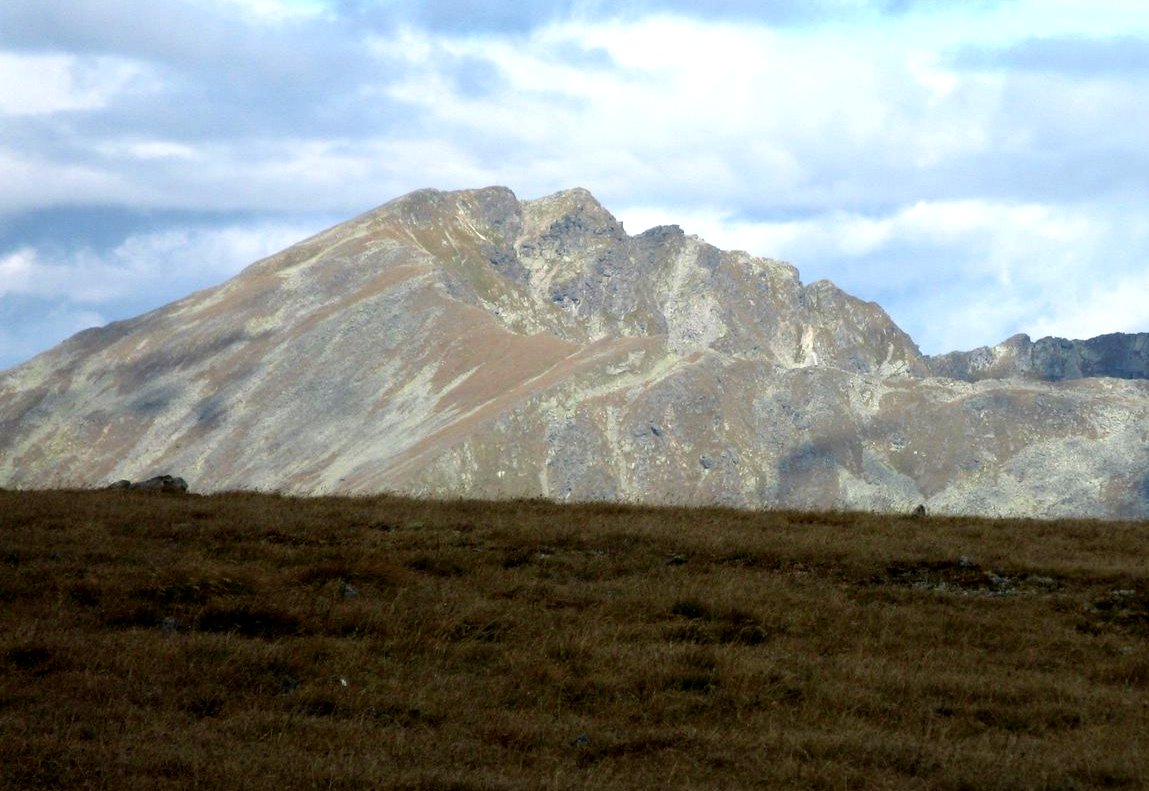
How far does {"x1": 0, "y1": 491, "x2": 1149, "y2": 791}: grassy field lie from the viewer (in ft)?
36.0

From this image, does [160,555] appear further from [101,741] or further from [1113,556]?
[1113,556]

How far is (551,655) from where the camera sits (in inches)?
569

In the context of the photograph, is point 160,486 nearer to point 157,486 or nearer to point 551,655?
point 157,486

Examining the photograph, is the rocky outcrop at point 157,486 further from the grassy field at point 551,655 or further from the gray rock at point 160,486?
the grassy field at point 551,655

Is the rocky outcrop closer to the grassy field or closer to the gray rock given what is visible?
the gray rock

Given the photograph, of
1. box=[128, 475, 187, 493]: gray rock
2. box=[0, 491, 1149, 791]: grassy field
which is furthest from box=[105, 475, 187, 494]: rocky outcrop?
box=[0, 491, 1149, 791]: grassy field

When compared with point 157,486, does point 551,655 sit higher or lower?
lower

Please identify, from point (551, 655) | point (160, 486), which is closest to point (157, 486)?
point (160, 486)

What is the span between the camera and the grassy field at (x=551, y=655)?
10961 mm

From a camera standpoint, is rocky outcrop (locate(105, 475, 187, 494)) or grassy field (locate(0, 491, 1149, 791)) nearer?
grassy field (locate(0, 491, 1149, 791))

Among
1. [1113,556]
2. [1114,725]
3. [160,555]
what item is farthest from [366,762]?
[1113,556]

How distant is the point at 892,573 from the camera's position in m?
19.8

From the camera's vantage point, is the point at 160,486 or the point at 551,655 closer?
the point at 551,655

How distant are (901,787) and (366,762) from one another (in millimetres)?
4480
